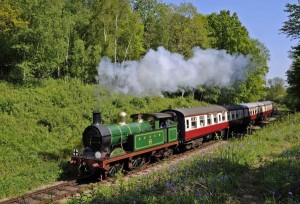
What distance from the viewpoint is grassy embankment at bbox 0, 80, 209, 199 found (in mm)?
15781

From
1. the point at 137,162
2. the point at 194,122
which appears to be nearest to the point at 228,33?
the point at 194,122

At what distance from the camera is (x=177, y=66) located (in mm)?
31406

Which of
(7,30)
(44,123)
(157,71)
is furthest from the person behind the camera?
(157,71)

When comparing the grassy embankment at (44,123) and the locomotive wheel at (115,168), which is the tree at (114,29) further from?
the locomotive wheel at (115,168)

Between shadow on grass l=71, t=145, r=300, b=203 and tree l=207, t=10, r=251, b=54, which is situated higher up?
tree l=207, t=10, r=251, b=54

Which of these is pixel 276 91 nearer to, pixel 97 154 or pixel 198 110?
pixel 198 110

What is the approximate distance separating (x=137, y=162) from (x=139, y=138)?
1425 millimetres

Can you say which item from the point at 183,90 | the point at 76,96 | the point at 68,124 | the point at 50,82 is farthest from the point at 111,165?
the point at 183,90

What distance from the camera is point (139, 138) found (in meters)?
16.6

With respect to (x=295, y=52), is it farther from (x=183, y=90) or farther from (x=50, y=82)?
(x=50, y=82)

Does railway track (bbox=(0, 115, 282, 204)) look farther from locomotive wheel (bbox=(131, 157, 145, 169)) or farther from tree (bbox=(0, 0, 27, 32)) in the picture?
tree (bbox=(0, 0, 27, 32))

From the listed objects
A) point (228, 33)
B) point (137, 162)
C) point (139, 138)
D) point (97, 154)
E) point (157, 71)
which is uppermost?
point (228, 33)

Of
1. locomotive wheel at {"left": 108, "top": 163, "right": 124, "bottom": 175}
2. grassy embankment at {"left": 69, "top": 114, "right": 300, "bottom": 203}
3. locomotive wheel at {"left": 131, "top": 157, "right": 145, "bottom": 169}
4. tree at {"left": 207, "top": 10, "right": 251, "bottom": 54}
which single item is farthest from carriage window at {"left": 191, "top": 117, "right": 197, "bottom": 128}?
tree at {"left": 207, "top": 10, "right": 251, "bottom": 54}

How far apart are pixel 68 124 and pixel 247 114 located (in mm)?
17703
